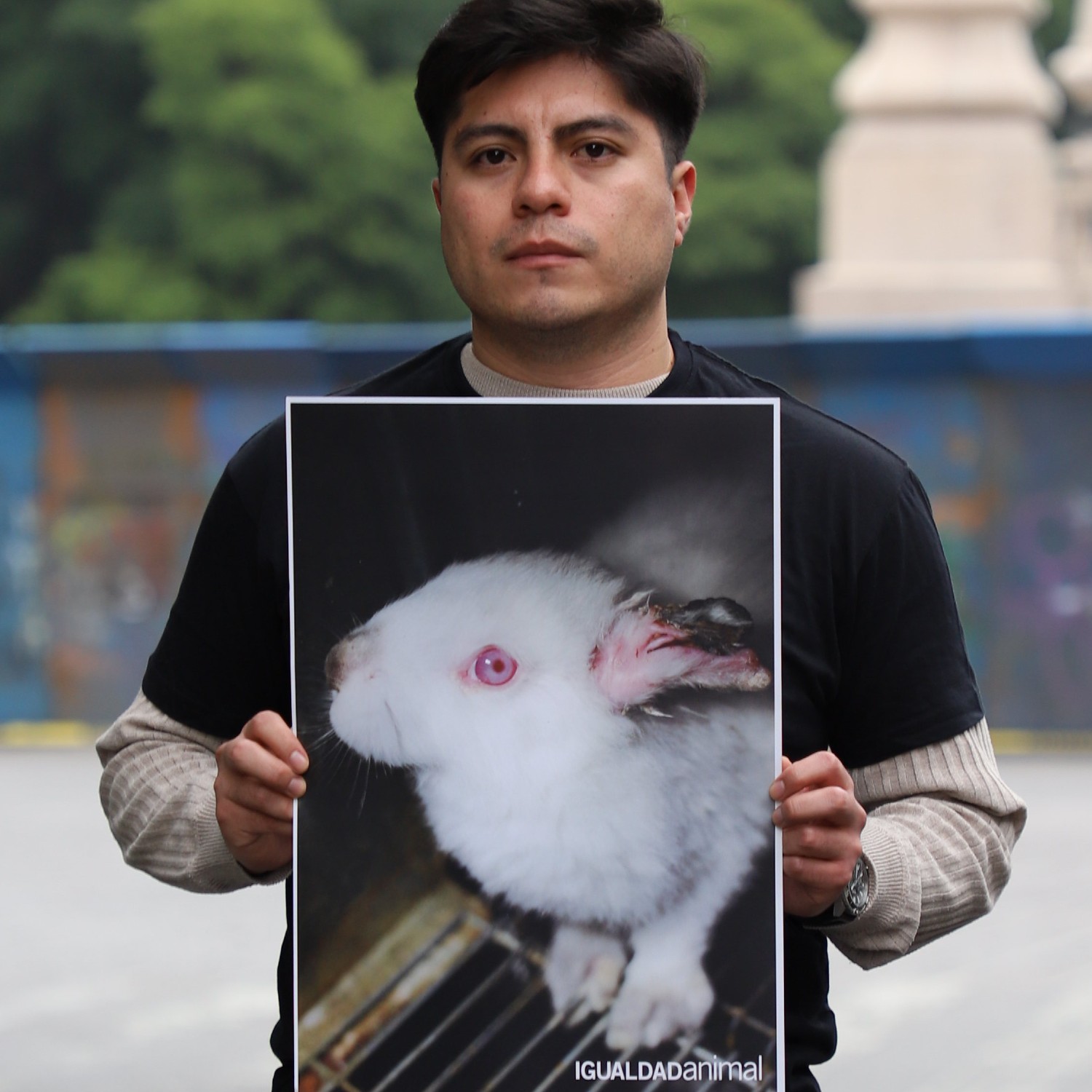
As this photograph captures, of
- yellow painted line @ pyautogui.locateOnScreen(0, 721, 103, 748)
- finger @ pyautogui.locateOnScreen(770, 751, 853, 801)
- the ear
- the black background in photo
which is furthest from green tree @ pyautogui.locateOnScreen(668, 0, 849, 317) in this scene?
finger @ pyautogui.locateOnScreen(770, 751, 853, 801)

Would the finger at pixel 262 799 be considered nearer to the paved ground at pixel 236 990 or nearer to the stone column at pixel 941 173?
the paved ground at pixel 236 990

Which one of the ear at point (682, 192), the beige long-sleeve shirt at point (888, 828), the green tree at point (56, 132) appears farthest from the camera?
the green tree at point (56, 132)

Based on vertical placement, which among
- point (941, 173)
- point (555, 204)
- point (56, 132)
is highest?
point (56, 132)

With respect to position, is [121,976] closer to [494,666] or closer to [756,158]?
[494,666]

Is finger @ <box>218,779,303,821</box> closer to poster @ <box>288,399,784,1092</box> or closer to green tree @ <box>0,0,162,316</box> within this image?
poster @ <box>288,399,784,1092</box>

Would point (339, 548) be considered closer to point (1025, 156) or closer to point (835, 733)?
point (835, 733)

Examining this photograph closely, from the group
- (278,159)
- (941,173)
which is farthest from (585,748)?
(278,159)

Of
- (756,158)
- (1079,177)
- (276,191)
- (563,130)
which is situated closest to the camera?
(563,130)

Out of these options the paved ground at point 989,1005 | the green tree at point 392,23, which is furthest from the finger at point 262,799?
the green tree at point 392,23
